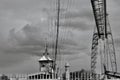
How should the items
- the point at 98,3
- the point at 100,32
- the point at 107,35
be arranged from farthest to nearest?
the point at 107,35, the point at 100,32, the point at 98,3

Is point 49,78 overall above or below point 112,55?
below

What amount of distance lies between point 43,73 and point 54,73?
3.21m

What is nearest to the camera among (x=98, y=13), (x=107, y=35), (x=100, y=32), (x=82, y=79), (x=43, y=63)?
(x=98, y=13)

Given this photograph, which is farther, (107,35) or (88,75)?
(88,75)

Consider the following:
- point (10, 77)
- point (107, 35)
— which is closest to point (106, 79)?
point (107, 35)

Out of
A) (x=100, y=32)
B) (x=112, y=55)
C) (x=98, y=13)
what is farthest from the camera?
(x=112, y=55)

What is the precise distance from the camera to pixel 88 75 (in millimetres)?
74562

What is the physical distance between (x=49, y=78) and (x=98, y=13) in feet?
95.7

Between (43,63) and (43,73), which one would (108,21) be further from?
(43,63)

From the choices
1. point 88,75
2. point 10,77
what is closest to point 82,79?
point 88,75

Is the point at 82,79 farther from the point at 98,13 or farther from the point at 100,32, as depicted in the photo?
the point at 98,13

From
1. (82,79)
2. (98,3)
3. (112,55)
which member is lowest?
(82,79)

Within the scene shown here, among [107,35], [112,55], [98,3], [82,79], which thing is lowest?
[82,79]

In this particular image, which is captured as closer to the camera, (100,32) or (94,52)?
(100,32)
